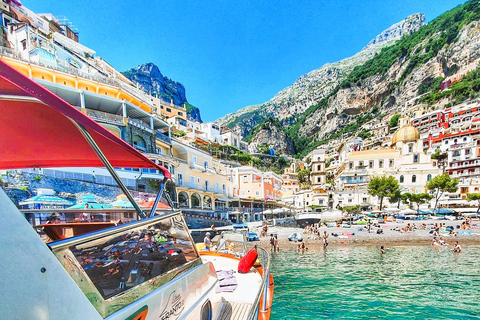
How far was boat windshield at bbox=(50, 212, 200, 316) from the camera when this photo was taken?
1817 millimetres

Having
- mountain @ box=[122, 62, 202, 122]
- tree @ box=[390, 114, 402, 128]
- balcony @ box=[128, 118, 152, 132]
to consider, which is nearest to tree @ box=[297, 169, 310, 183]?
tree @ box=[390, 114, 402, 128]

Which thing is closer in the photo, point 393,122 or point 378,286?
point 378,286

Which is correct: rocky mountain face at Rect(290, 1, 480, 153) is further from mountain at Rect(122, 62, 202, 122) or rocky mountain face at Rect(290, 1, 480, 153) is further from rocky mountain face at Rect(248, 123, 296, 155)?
mountain at Rect(122, 62, 202, 122)

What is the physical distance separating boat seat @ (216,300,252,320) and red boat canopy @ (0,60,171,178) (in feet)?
8.28

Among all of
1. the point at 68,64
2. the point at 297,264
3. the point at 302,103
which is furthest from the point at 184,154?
the point at 302,103

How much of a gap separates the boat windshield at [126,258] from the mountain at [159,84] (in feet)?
466

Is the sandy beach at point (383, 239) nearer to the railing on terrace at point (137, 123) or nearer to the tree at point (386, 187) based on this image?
the tree at point (386, 187)

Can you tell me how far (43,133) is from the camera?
2.90m

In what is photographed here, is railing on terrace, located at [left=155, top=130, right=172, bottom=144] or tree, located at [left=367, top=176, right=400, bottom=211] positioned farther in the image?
tree, located at [left=367, top=176, right=400, bottom=211]

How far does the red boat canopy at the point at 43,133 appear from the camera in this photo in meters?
1.90

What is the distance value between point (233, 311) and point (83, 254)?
319cm

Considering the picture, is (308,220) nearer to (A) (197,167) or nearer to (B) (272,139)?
(A) (197,167)

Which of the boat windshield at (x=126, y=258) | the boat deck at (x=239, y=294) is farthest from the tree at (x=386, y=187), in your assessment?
the boat windshield at (x=126, y=258)

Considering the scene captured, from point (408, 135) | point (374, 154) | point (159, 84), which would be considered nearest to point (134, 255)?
point (374, 154)
